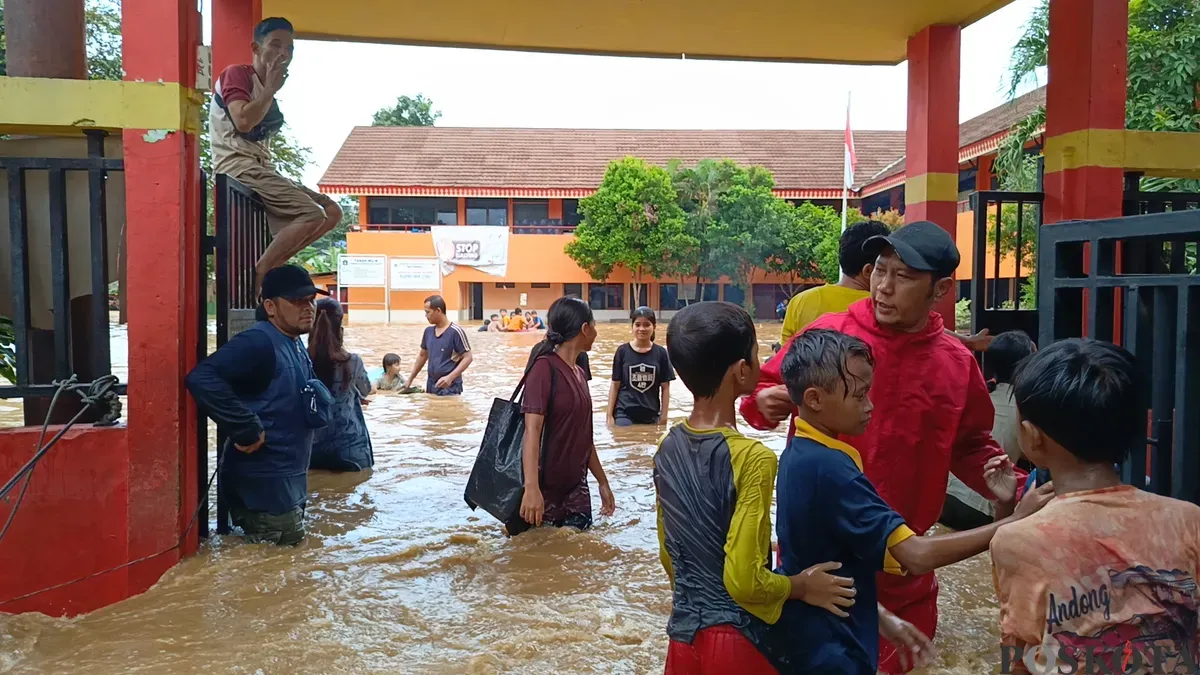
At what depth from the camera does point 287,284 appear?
4.23 metres

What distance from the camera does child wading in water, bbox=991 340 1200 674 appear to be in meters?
1.55

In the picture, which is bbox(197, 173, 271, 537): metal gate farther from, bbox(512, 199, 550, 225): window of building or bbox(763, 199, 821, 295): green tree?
bbox(512, 199, 550, 225): window of building

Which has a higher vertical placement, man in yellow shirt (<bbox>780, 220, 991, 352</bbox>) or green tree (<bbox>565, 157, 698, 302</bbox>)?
green tree (<bbox>565, 157, 698, 302</bbox>)

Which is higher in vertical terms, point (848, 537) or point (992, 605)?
point (848, 537)

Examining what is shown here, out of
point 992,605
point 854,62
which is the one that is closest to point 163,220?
point 992,605

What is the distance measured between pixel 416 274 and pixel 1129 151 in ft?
91.5

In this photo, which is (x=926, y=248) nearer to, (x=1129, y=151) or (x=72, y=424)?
(x=72, y=424)

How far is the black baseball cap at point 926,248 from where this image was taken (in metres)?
2.46

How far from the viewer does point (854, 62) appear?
8922 millimetres

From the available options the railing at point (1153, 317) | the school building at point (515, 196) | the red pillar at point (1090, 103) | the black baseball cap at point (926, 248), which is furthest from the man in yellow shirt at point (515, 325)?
the railing at point (1153, 317)

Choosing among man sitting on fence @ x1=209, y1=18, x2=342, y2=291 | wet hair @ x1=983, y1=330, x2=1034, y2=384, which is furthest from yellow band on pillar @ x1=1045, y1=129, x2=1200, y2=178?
man sitting on fence @ x1=209, y1=18, x2=342, y2=291

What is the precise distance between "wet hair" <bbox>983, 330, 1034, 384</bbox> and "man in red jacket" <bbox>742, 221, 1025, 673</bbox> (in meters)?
2.35

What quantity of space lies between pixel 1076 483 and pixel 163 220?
3.68 meters

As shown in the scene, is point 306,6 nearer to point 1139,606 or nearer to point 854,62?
point 854,62
